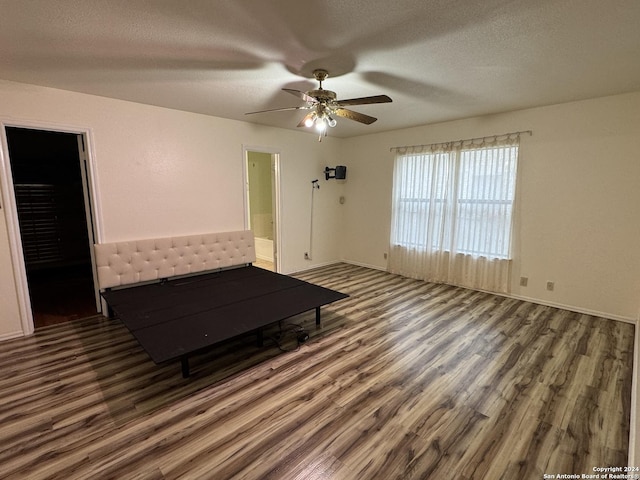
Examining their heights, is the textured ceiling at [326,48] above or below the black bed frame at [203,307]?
above

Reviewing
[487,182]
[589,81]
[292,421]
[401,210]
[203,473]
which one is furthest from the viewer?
[401,210]

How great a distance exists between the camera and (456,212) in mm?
4625

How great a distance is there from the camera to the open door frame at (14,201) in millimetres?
2877

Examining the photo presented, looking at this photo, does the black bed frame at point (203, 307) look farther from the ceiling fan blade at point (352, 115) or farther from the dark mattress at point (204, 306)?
the ceiling fan blade at point (352, 115)

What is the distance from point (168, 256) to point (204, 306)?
4.14ft

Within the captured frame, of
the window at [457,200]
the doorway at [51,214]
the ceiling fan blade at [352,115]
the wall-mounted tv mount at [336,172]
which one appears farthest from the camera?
the wall-mounted tv mount at [336,172]

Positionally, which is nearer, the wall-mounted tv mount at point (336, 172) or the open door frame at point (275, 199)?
the open door frame at point (275, 199)

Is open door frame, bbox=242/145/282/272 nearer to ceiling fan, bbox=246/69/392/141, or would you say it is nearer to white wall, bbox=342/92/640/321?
ceiling fan, bbox=246/69/392/141

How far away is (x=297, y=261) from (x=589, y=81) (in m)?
4.54

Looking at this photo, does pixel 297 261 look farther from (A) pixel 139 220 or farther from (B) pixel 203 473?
(B) pixel 203 473

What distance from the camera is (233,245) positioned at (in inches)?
176

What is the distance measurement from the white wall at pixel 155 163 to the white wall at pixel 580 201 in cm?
331

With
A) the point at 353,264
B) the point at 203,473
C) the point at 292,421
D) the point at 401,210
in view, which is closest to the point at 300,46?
the point at 292,421

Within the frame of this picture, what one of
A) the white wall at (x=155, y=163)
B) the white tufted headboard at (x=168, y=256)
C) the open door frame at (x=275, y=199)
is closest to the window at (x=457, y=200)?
the white wall at (x=155, y=163)
